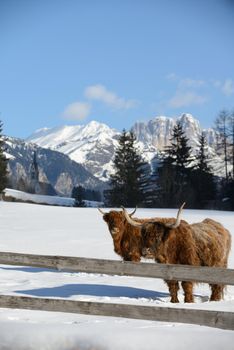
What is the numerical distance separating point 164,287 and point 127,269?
5.68 m

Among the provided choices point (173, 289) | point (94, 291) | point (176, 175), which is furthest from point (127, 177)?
point (173, 289)

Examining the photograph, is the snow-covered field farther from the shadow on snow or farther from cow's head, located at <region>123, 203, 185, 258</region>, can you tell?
cow's head, located at <region>123, 203, 185, 258</region>

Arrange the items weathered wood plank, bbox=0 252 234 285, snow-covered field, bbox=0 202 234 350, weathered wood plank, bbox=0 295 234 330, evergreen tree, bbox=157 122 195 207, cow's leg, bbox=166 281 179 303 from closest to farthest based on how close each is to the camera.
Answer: snow-covered field, bbox=0 202 234 350
weathered wood plank, bbox=0 295 234 330
weathered wood plank, bbox=0 252 234 285
cow's leg, bbox=166 281 179 303
evergreen tree, bbox=157 122 195 207

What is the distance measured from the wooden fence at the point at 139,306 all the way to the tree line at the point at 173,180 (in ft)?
137

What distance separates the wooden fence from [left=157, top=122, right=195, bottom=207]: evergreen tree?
41.6m

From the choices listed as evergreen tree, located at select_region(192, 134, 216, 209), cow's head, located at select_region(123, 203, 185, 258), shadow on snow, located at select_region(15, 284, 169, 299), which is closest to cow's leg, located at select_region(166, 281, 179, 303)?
cow's head, located at select_region(123, 203, 185, 258)

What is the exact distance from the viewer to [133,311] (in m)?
6.25

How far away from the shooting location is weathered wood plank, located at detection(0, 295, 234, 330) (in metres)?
5.90

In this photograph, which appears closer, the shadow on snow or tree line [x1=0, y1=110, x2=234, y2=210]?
the shadow on snow

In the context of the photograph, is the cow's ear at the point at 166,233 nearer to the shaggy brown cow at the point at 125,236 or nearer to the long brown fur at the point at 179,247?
the long brown fur at the point at 179,247

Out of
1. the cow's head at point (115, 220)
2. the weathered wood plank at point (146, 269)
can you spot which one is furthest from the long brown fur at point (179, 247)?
the weathered wood plank at point (146, 269)

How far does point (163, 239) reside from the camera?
33.2 feet

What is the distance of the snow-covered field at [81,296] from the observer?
5.70m

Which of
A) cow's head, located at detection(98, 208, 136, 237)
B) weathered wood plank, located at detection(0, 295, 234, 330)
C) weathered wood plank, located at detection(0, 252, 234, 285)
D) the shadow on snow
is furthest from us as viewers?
cow's head, located at detection(98, 208, 136, 237)
